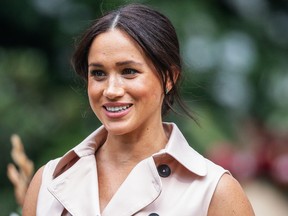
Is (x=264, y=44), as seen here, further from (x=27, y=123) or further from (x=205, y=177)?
(x=205, y=177)

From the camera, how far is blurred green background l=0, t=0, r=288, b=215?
924 centimetres

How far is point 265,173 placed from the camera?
7219 millimetres

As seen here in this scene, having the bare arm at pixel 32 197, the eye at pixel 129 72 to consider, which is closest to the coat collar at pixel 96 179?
the bare arm at pixel 32 197

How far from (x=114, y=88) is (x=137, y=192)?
16.6 inches

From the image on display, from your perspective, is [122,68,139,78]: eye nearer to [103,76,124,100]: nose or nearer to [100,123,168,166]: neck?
[103,76,124,100]: nose

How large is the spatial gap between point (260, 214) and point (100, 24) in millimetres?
2202

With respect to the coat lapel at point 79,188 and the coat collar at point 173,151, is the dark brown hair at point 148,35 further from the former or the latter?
the coat lapel at point 79,188

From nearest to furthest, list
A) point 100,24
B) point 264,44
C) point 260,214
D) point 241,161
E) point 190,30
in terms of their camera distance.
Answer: point 100,24
point 260,214
point 241,161
point 190,30
point 264,44

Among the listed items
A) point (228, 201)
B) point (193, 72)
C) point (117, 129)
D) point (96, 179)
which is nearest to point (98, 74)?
point (117, 129)

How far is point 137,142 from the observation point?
16.5 feet

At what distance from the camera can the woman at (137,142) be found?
488 cm

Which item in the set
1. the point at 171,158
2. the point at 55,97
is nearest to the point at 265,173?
the point at 171,158

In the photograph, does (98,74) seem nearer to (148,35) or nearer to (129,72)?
(129,72)

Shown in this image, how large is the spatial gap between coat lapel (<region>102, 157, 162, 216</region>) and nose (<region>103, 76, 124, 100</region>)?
1.01 ft
